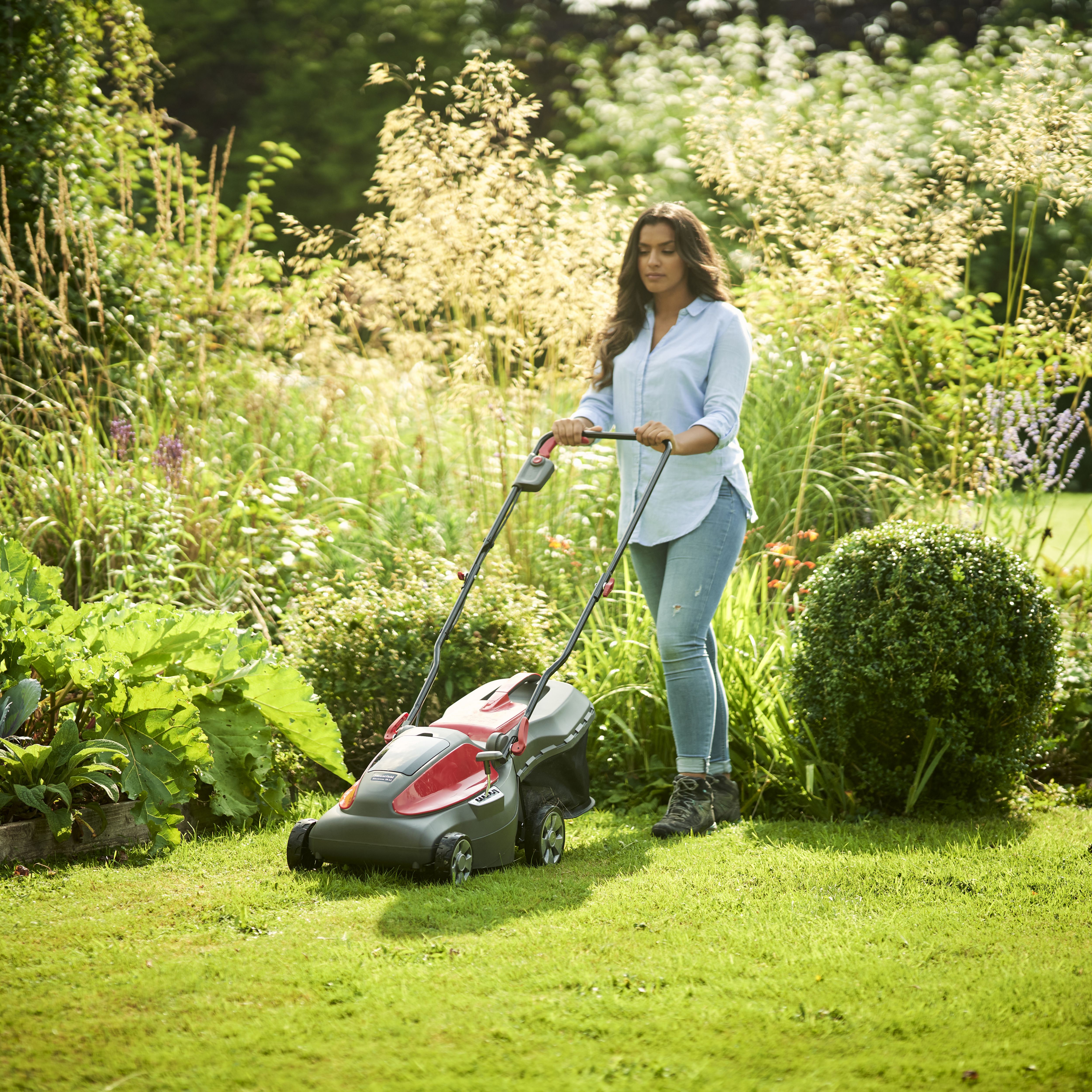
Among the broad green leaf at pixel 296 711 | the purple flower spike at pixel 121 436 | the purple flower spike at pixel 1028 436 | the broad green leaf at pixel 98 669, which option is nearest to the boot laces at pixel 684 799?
the broad green leaf at pixel 296 711

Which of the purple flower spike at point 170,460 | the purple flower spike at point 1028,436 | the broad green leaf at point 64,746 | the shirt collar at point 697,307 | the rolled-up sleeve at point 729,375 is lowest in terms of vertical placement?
the broad green leaf at point 64,746

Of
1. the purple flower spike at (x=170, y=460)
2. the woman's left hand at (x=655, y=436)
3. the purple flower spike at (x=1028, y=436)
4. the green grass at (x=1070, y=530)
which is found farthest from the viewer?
the green grass at (x=1070, y=530)

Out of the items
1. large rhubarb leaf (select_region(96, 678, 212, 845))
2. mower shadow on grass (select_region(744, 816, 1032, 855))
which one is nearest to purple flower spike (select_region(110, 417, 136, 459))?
large rhubarb leaf (select_region(96, 678, 212, 845))

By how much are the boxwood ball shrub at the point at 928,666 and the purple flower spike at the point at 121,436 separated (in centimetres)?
299

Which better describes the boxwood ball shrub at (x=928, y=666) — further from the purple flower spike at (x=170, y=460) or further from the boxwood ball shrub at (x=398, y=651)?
the purple flower spike at (x=170, y=460)

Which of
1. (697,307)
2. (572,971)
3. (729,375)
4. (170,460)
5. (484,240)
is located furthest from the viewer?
(484,240)

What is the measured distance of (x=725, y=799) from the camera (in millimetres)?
3826

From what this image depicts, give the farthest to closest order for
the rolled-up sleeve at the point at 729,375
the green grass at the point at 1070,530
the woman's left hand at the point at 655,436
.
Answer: the green grass at the point at 1070,530 → the rolled-up sleeve at the point at 729,375 → the woman's left hand at the point at 655,436

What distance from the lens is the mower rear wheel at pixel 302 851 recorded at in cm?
324

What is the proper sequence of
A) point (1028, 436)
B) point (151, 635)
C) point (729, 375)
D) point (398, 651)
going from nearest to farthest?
point (151, 635) → point (729, 375) → point (398, 651) → point (1028, 436)

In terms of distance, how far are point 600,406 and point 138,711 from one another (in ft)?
5.57

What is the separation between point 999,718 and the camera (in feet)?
12.4

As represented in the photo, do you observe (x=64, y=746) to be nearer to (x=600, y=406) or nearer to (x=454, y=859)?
(x=454, y=859)

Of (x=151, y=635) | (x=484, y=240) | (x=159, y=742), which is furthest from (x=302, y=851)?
(x=484, y=240)
